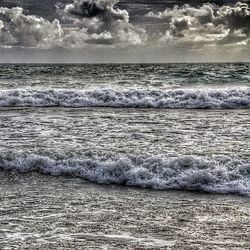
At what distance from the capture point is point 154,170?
9.12m

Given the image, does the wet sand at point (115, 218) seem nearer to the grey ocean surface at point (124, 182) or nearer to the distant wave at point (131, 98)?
the grey ocean surface at point (124, 182)

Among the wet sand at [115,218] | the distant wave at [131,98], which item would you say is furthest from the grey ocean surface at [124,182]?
the distant wave at [131,98]

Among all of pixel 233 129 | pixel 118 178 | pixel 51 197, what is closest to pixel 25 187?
pixel 51 197

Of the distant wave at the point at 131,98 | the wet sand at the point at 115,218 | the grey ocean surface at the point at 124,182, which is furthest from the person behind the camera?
the distant wave at the point at 131,98

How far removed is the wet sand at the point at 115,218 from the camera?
620cm

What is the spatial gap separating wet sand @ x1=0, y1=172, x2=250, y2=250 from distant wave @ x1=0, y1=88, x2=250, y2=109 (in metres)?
14.0

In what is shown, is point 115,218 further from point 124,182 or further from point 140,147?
point 140,147

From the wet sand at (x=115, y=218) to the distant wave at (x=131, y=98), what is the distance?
46.1 ft

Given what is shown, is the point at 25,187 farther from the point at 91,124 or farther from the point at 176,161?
the point at 91,124

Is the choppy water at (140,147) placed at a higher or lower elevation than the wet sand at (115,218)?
higher

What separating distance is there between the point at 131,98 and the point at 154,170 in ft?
49.5

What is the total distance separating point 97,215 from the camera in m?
7.17

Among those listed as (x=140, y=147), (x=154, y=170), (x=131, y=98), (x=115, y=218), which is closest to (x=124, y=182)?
(x=154, y=170)

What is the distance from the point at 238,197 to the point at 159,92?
16.9 metres
